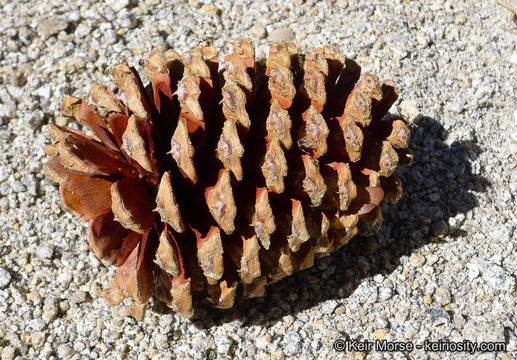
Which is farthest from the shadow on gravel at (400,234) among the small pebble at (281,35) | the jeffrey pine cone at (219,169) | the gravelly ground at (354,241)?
the small pebble at (281,35)

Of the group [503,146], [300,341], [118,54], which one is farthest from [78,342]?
[503,146]

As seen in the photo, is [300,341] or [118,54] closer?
[300,341]

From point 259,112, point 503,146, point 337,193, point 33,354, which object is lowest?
point 33,354

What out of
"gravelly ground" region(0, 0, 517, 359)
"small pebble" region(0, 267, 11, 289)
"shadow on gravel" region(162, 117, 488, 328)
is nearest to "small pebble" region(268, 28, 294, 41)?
"gravelly ground" region(0, 0, 517, 359)

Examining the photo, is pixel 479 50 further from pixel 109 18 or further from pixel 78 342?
pixel 78 342

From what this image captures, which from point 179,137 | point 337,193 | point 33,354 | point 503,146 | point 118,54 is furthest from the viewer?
point 118,54

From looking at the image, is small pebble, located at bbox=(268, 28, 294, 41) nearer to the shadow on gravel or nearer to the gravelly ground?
the gravelly ground
